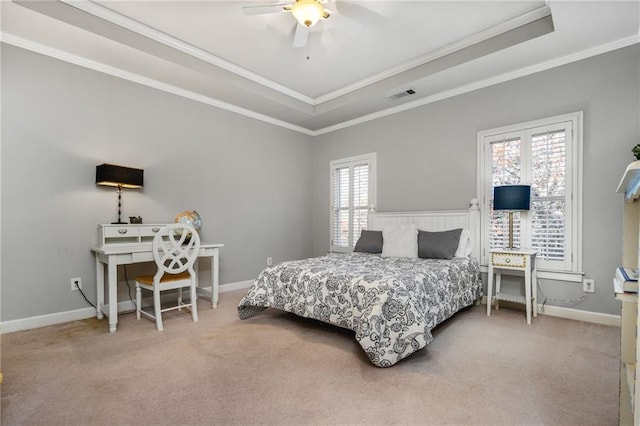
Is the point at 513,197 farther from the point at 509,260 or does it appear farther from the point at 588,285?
the point at 588,285

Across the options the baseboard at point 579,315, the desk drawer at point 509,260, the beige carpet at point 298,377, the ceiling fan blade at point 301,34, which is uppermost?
the ceiling fan blade at point 301,34

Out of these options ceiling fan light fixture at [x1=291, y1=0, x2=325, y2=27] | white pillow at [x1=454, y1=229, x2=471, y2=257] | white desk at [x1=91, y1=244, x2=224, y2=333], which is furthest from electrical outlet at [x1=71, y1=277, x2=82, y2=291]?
white pillow at [x1=454, y1=229, x2=471, y2=257]

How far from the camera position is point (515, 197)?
125 inches

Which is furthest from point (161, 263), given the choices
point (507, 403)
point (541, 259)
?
point (541, 259)

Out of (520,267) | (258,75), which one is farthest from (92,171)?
(520,267)

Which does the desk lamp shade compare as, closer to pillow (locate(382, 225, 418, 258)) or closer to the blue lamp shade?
the blue lamp shade

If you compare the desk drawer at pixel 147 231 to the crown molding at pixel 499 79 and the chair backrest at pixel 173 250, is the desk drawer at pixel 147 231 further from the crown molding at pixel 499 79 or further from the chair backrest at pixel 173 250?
the crown molding at pixel 499 79

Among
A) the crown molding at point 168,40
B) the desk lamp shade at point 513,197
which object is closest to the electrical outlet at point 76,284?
the crown molding at point 168,40

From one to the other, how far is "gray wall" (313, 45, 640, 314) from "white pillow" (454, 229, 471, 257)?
15.5 inches

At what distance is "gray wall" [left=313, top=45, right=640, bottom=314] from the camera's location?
2918mm

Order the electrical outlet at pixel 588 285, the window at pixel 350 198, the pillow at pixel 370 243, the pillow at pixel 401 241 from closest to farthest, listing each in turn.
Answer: the electrical outlet at pixel 588 285 < the pillow at pixel 401 241 < the pillow at pixel 370 243 < the window at pixel 350 198

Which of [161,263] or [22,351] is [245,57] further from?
[22,351]

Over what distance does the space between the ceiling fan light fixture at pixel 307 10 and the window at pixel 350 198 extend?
259cm

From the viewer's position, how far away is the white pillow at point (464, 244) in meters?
3.61
